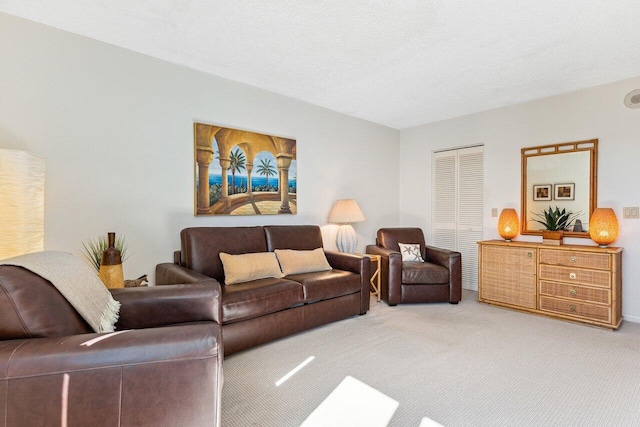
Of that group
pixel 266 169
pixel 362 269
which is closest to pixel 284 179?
pixel 266 169

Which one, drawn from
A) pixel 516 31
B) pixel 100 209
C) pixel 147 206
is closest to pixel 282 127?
pixel 147 206

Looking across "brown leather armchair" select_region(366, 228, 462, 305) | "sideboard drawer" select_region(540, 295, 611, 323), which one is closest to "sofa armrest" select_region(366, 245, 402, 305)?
"brown leather armchair" select_region(366, 228, 462, 305)

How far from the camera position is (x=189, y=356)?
1096 mm

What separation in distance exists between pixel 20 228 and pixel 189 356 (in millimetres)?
1612

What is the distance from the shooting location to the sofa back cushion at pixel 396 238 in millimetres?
4359

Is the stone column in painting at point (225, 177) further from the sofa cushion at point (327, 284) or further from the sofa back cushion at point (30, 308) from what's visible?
the sofa back cushion at point (30, 308)

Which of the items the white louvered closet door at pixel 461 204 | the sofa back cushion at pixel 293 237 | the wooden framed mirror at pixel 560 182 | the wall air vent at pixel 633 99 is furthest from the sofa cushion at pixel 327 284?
the wall air vent at pixel 633 99

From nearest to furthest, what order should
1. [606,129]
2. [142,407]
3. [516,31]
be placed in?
[142,407] → [516,31] → [606,129]

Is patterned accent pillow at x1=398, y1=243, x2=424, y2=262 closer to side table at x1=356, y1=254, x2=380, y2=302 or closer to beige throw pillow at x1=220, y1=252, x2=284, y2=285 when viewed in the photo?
side table at x1=356, y1=254, x2=380, y2=302

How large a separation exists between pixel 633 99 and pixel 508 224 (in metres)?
1.69

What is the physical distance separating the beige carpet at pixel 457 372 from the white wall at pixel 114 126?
1465 millimetres

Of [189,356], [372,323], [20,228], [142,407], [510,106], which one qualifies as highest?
[510,106]

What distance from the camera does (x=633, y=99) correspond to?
321 cm

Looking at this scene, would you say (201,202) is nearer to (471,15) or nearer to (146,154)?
(146,154)
